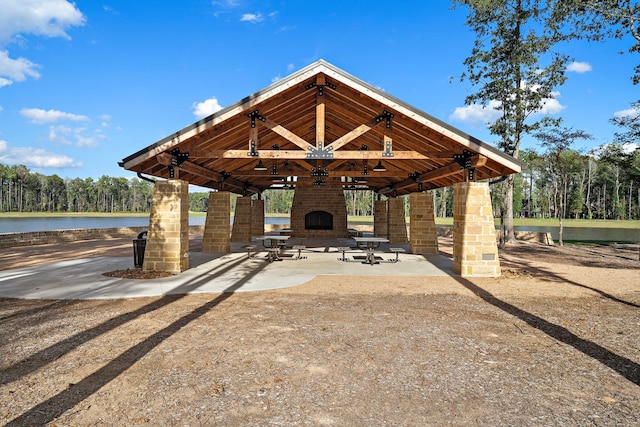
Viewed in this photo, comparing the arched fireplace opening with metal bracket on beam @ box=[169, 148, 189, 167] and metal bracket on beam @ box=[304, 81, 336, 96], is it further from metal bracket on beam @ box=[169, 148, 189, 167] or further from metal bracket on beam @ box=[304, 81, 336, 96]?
metal bracket on beam @ box=[304, 81, 336, 96]

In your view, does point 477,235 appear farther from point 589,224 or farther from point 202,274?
point 589,224

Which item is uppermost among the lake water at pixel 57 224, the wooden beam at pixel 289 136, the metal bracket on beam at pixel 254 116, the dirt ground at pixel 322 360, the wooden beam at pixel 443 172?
the metal bracket on beam at pixel 254 116

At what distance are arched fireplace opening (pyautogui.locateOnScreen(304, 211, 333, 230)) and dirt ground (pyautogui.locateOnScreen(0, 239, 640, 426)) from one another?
13.4 m

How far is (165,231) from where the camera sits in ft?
28.0

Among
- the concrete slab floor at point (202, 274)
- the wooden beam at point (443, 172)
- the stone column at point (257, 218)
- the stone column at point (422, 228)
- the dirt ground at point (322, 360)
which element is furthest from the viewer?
the stone column at point (257, 218)

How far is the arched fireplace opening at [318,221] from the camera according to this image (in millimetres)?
20016

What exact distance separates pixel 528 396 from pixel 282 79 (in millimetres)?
7393

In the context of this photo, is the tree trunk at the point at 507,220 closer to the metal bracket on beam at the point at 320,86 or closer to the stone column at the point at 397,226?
the stone column at the point at 397,226

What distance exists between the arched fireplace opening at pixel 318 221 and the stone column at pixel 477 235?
1167 cm

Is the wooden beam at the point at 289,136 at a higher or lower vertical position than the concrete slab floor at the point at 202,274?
higher

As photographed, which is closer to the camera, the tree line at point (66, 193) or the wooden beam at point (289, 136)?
the wooden beam at point (289, 136)

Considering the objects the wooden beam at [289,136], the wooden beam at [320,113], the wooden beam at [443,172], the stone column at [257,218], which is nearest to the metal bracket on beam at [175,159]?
the wooden beam at [289,136]

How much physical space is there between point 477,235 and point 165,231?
819cm

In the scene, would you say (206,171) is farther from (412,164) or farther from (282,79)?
(412,164)
